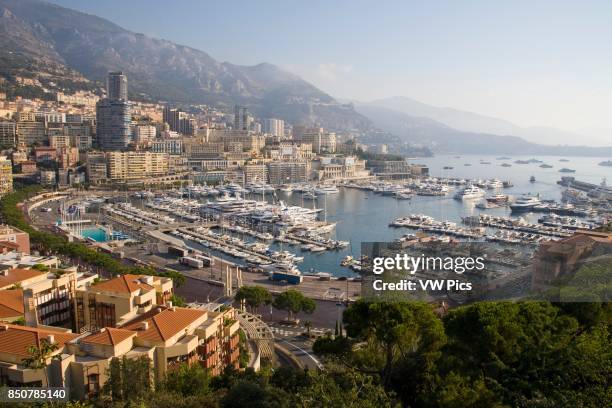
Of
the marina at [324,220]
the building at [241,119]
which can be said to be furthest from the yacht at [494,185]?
the building at [241,119]

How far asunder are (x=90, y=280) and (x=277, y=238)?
11.1 meters

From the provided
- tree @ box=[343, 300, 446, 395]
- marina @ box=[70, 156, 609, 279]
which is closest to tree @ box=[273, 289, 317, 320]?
marina @ box=[70, 156, 609, 279]

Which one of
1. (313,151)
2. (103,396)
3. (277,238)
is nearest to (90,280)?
(103,396)

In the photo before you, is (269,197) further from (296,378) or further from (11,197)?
(296,378)

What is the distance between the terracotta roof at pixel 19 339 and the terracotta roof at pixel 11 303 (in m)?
1.32

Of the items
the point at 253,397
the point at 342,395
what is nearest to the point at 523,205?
the point at 253,397

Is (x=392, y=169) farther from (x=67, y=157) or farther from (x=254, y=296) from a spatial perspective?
(x=254, y=296)

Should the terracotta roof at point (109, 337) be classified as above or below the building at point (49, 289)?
above

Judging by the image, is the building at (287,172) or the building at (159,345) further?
the building at (287,172)

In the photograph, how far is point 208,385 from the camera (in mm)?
5176

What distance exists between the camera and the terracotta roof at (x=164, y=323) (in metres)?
5.77

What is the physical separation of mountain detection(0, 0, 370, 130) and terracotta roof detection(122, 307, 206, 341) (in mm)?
63074

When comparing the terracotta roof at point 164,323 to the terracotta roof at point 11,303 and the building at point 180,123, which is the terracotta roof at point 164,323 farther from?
the building at point 180,123

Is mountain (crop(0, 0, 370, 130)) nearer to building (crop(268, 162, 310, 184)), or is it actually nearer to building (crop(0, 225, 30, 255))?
building (crop(268, 162, 310, 184))
